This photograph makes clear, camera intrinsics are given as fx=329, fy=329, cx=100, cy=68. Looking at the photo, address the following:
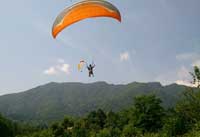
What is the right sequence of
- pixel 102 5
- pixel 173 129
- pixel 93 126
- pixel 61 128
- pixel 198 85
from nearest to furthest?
1. pixel 102 5
2. pixel 198 85
3. pixel 173 129
4. pixel 61 128
5. pixel 93 126

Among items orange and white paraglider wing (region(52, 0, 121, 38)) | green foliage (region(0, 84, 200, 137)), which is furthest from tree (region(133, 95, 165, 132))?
orange and white paraglider wing (region(52, 0, 121, 38))

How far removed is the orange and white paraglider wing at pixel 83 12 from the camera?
774 inches

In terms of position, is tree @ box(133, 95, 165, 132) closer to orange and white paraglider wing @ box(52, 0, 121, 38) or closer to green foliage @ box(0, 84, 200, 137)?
green foliage @ box(0, 84, 200, 137)

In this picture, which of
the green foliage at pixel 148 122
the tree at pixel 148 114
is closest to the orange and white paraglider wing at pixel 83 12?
the green foliage at pixel 148 122

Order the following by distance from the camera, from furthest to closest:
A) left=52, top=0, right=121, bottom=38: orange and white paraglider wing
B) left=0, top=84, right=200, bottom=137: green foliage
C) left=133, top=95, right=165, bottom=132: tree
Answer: left=133, top=95, right=165, bottom=132: tree
left=0, top=84, right=200, bottom=137: green foliage
left=52, top=0, right=121, bottom=38: orange and white paraglider wing

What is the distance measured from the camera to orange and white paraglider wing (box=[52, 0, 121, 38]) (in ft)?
64.5

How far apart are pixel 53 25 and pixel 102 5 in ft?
10.9

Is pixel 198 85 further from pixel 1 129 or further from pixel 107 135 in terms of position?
pixel 1 129

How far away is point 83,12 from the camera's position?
19.8 m

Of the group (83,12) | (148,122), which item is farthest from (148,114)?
(83,12)

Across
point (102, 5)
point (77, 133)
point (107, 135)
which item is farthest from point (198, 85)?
point (77, 133)

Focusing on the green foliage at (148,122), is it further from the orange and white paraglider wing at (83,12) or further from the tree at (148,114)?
the orange and white paraglider wing at (83,12)

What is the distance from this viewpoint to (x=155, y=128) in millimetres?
64688

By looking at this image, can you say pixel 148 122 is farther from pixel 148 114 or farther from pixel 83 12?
pixel 83 12
